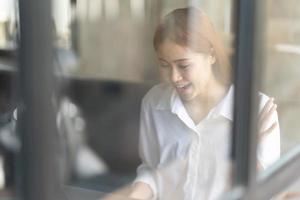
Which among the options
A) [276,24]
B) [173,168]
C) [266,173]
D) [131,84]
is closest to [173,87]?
[173,168]

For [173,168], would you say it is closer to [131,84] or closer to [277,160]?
[277,160]

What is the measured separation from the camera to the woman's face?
4.95 feet

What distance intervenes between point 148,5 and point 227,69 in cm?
117

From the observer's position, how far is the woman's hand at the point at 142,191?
60.7 inches

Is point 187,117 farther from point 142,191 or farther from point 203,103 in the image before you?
point 142,191

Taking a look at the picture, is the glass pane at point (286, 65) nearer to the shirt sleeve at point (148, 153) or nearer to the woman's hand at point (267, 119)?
the woman's hand at point (267, 119)

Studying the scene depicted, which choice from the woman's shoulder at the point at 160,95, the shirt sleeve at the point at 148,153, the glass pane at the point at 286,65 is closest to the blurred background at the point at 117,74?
the glass pane at the point at 286,65

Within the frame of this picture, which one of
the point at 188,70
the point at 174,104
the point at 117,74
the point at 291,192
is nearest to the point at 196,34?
the point at 188,70

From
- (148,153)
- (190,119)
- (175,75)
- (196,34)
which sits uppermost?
(196,34)

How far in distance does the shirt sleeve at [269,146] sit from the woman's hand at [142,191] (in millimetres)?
304

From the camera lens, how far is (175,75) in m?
1.55

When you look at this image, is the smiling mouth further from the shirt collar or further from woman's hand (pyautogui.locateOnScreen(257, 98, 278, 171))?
woman's hand (pyautogui.locateOnScreen(257, 98, 278, 171))

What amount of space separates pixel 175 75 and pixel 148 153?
247 mm

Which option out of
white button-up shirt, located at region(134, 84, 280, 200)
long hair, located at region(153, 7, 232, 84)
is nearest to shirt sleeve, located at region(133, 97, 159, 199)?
white button-up shirt, located at region(134, 84, 280, 200)
